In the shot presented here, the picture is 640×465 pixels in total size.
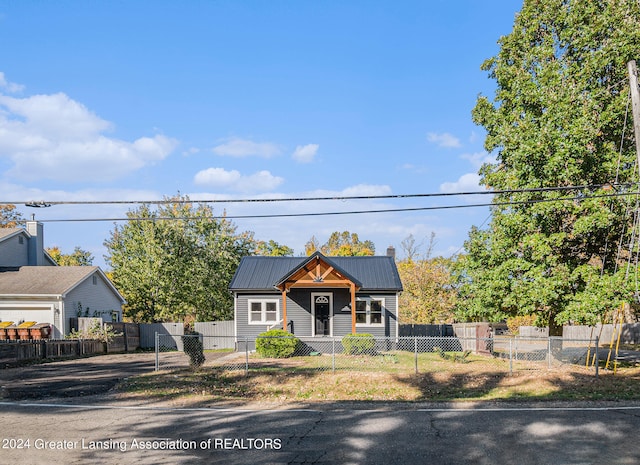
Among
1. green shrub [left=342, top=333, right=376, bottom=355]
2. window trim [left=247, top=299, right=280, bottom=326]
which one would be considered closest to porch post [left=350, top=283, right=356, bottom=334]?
green shrub [left=342, top=333, right=376, bottom=355]

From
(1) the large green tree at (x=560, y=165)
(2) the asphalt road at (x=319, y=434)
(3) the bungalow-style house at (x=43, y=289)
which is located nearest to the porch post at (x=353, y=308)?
(1) the large green tree at (x=560, y=165)

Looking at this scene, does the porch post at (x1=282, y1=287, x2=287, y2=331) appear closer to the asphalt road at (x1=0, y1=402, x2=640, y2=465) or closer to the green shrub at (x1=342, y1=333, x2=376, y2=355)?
the green shrub at (x1=342, y1=333, x2=376, y2=355)

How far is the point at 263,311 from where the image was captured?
2875 centimetres

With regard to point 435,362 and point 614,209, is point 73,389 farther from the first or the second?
point 614,209

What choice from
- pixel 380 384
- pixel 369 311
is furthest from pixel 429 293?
pixel 380 384

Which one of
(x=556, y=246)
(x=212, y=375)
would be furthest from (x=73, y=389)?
(x=556, y=246)

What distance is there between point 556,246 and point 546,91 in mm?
6007

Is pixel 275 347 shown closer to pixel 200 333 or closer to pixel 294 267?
pixel 294 267

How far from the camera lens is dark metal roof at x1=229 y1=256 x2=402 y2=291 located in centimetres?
2844

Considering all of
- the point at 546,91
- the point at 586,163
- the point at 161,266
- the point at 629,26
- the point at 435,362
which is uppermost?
the point at 629,26

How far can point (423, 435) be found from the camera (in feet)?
31.9

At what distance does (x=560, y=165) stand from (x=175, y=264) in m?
28.8

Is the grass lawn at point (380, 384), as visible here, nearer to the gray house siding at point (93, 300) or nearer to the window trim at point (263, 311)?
the window trim at point (263, 311)

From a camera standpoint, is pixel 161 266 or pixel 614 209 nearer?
pixel 614 209
